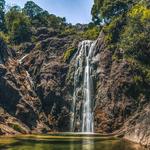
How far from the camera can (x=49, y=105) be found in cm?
9581

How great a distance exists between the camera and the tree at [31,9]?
544 ft

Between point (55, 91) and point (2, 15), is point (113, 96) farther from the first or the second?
point (2, 15)

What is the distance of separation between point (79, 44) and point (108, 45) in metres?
9.92

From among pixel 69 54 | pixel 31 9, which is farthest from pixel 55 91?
pixel 31 9

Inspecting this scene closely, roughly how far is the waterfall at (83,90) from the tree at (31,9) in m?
66.7

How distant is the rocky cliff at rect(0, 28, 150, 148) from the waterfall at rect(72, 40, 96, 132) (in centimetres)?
126

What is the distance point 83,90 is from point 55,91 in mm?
7409

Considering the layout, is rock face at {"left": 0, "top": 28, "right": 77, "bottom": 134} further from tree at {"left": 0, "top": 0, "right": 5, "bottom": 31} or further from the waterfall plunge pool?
tree at {"left": 0, "top": 0, "right": 5, "bottom": 31}

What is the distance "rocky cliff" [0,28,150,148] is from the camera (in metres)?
84.6

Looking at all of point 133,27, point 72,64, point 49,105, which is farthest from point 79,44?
point 133,27

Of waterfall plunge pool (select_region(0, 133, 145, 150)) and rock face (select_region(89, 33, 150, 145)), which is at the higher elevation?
rock face (select_region(89, 33, 150, 145))

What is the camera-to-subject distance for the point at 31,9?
17100cm

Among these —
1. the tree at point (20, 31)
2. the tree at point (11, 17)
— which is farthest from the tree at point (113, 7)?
the tree at point (11, 17)

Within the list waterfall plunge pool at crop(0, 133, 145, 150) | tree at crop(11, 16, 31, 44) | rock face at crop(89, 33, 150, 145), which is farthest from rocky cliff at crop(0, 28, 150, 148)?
tree at crop(11, 16, 31, 44)
